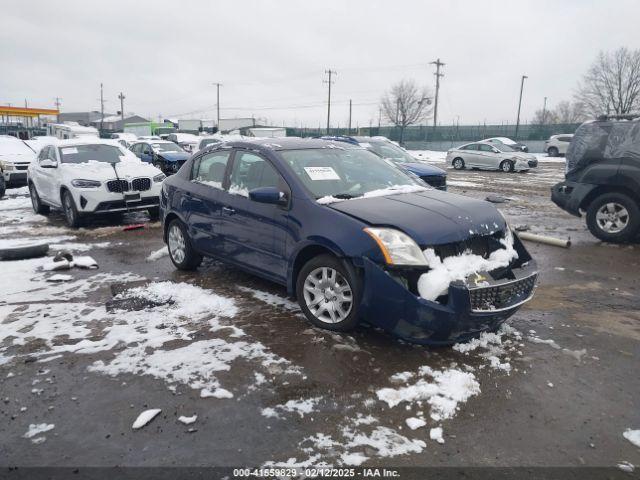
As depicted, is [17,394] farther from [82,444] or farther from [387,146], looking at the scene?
[387,146]

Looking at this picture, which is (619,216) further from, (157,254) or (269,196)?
(157,254)

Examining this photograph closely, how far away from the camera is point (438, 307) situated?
3580 millimetres

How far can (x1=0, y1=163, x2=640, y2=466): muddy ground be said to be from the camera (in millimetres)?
2746

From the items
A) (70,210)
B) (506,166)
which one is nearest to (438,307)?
(70,210)

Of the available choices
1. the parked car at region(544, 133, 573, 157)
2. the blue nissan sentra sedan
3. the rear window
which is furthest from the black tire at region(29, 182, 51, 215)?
the parked car at region(544, 133, 573, 157)

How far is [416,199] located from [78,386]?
125 inches

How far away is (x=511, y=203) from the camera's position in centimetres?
1324

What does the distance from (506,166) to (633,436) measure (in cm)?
2285

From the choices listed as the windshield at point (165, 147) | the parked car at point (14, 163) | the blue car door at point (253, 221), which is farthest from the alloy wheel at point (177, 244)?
the windshield at point (165, 147)

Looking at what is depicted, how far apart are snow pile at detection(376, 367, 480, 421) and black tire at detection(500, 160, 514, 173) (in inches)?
877

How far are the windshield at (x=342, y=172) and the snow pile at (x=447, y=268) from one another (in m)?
1.17

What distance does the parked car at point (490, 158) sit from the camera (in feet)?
77.8

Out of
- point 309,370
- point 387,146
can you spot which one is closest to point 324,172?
point 309,370

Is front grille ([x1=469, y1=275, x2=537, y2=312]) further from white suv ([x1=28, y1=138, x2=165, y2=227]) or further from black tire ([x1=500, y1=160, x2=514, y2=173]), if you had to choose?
black tire ([x1=500, y1=160, x2=514, y2=173])
